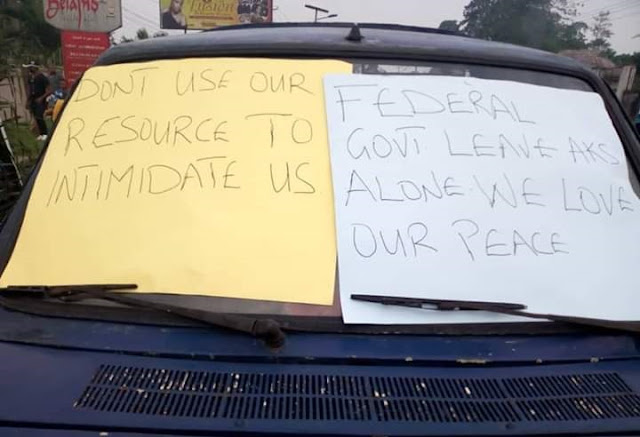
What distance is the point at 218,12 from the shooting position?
26.4 m

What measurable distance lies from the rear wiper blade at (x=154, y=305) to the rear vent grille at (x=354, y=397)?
0.11 metres

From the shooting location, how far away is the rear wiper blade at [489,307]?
165cm

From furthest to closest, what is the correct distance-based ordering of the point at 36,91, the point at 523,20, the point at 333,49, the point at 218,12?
the point at 218,12, the point at 523,20, the point at 36,91, the point at 333,49

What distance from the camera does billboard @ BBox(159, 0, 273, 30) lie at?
85.7ft

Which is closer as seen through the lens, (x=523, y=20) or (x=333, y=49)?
(x=333, y=49)

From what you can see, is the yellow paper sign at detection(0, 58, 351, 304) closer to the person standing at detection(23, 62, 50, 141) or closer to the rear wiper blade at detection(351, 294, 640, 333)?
the rear wiper blade at detection(351, 294, 640, 333)

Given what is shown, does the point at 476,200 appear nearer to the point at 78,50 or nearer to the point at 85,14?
the point at 78,50

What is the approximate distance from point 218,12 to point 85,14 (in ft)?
52.0

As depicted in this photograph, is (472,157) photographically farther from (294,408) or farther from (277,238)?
(294,408)

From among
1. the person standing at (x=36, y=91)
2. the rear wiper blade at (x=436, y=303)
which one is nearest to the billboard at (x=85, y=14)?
the person standing at (x=36, y=91)

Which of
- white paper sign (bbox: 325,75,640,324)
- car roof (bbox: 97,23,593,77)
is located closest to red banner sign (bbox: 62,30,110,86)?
car roof (bbox: 97,23,593,77)

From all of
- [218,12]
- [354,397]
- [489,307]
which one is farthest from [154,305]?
[218,12]

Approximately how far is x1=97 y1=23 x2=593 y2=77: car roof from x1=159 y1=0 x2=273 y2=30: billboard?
2452cm

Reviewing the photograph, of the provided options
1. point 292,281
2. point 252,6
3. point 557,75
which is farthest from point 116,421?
point 252,6
